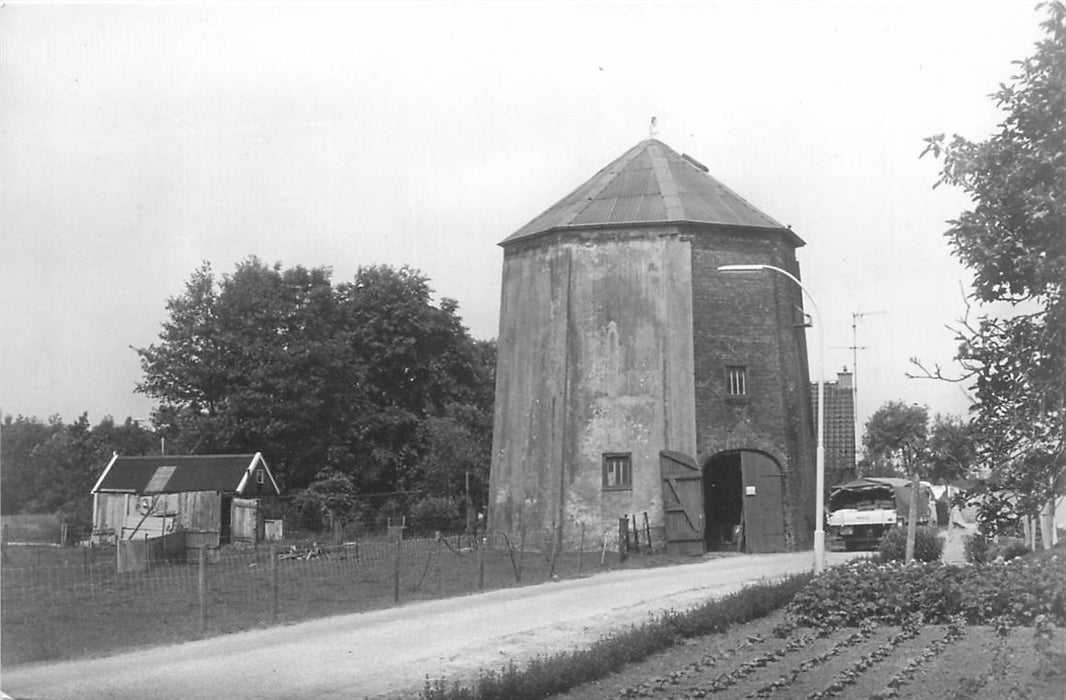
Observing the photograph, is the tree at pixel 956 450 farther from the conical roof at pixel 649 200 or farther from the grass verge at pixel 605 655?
the conical roof at pixel 649 200

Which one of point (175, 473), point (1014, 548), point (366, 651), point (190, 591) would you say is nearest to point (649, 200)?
point (1014, 548)

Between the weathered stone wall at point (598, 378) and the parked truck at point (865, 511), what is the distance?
6731 millimetres

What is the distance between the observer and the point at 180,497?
27688 mm

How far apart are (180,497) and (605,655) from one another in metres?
18.0

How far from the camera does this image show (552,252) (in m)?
35.9

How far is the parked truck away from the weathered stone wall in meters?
6.73

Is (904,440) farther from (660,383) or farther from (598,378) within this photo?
(598,378)

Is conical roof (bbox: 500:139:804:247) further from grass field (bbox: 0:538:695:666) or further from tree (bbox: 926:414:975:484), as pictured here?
tree (bbox: 926:414:975:484)

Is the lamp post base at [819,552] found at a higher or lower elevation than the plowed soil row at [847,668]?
higher

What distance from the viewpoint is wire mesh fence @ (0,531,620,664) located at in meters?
15.4

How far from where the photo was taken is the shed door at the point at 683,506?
32844 millimetres

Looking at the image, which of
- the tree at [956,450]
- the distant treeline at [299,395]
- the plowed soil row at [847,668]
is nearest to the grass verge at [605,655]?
the plowed soil row at [847,668]

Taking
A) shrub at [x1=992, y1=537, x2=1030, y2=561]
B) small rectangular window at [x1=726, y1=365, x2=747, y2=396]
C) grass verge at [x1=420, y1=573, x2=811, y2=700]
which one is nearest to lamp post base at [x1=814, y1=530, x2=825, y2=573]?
grass verge at [x1=420, y1=573, x2=811, y2=700]

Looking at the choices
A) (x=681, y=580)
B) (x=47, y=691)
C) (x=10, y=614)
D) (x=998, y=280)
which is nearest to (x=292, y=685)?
(x=47, y=691)
